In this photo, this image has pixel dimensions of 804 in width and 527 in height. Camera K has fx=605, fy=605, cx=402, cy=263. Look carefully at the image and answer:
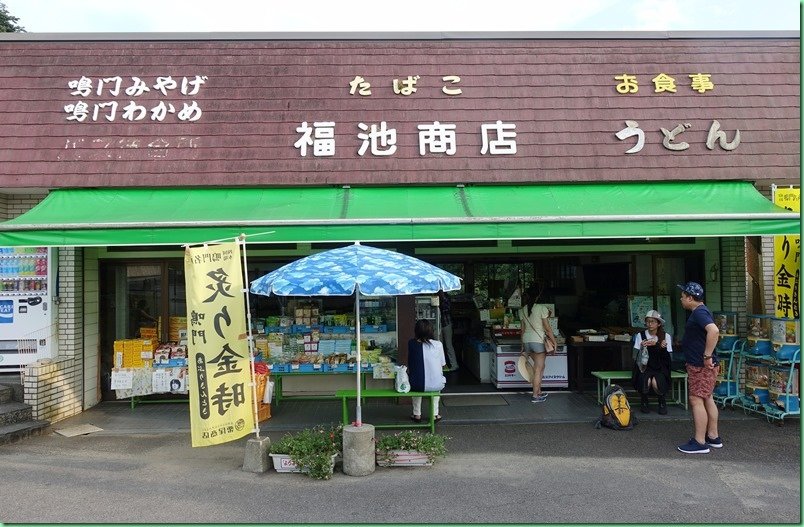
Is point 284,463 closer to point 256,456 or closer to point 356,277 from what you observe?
point 256,456

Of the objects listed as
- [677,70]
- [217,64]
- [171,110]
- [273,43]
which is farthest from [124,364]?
[677,70]

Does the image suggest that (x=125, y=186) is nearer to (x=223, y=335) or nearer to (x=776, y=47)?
(x=223, y=335)

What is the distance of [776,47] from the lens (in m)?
9.74

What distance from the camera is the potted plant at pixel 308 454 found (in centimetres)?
606

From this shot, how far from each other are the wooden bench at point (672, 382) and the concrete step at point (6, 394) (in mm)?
8170

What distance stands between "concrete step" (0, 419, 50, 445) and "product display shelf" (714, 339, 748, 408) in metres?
9.43

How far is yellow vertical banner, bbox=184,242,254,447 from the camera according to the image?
5961mm

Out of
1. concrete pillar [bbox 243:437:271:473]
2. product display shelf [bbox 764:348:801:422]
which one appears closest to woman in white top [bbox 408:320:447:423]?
concrete pillar [bbox 243:437:271:473]

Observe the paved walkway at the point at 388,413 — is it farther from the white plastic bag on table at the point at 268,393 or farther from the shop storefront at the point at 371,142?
the shop storefront at the point at 371,142

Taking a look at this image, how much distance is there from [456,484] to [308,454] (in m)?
1.53

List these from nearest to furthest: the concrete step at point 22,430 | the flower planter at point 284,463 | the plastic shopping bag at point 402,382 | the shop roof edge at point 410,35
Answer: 1. the flower planter at point 284,463
2. the concrete step at point 22,430
3. the plastic shopping bag at point 402,382
4. the shop roof edge at point 410,35

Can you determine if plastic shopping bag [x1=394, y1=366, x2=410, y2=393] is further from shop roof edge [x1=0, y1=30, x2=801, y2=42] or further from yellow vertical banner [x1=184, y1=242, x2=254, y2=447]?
shop roof edge [x1=0, y1=30, x2=801, y2=42]

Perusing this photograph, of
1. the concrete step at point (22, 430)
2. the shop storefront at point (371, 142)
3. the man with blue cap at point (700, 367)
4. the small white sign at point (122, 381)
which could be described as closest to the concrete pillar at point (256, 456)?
the shop storefront at point (371, 142)
